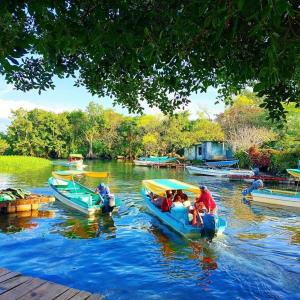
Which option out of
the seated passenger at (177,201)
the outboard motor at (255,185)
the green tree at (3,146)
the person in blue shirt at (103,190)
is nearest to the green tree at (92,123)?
the green tree at (3,146)

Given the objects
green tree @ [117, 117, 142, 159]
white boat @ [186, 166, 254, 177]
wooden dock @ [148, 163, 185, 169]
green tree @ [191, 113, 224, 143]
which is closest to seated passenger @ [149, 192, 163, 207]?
white boat @ [186, 166, 254, 177]

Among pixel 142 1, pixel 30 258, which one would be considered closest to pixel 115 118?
pixel 30 258

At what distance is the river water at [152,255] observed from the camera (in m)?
11.3

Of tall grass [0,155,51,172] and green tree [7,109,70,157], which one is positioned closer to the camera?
tall grass [0,155,51,172]

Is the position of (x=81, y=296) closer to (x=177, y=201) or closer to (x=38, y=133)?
(x=177, y=201)

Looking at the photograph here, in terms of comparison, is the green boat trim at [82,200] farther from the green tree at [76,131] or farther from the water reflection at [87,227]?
the green tree at [76,131]

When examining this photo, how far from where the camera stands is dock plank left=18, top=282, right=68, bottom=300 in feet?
19.0

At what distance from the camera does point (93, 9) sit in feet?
15.8

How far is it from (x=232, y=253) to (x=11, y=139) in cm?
8793

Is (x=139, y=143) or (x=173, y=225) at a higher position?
(x=139, y=143)

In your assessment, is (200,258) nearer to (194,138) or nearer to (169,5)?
(169,5)

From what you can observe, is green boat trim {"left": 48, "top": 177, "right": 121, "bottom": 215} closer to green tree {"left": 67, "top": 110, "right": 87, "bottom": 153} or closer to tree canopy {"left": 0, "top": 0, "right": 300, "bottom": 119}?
tree canopy {"left": 0, "top": 0, "right": 300, "bottom": 119}

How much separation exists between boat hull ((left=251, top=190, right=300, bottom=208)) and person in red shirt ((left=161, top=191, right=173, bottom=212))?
9.31 meters

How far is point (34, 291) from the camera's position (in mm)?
6012
